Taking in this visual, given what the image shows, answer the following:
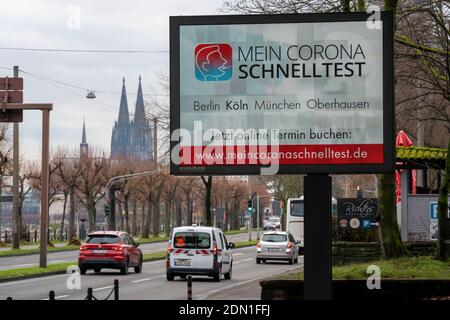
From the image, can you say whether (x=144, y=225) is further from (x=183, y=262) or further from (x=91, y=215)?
(x=183, y=262)

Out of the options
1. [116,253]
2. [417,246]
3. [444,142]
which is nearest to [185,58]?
[417,246]

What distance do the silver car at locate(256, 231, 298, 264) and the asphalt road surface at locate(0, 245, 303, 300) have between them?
6.41 meters

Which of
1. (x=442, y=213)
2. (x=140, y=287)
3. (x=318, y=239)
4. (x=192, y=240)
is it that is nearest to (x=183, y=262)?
(x=192, y=240)

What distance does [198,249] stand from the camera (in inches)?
1240

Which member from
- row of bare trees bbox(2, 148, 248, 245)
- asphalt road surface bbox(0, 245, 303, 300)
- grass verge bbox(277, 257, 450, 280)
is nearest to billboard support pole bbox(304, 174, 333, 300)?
grass verge bbox(277, 257, 450, 280)

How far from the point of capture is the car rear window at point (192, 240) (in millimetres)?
31578

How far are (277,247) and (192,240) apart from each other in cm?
1492

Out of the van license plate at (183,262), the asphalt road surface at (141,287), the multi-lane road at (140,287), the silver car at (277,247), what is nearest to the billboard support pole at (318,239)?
the asphalt road surface at (141,287)

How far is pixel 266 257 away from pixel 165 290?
62.1 ft

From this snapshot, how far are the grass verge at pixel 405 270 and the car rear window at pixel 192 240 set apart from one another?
8.85 m

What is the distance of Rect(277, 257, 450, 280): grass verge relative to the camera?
2012cm

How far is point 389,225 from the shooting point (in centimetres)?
2452

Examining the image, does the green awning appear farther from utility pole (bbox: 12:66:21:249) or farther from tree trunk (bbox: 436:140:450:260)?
utility pole (bbox: 12:66:21:249)

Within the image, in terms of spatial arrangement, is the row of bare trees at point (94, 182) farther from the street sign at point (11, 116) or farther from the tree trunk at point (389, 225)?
the tree trunk at point (389, 225)
